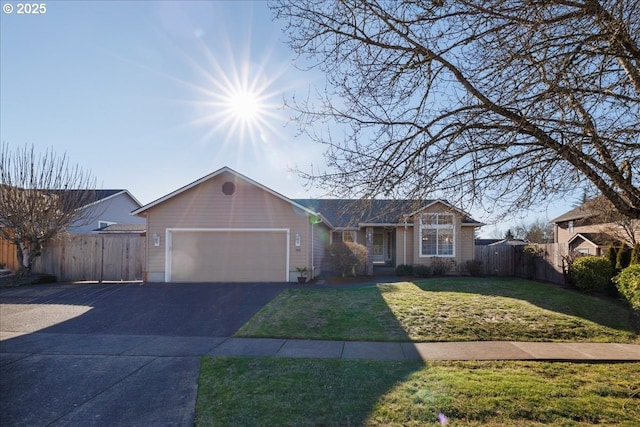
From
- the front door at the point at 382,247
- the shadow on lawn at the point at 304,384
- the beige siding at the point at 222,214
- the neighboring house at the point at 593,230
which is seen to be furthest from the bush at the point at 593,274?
the front door at the point at 382,247

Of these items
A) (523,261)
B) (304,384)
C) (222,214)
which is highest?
(222,214)

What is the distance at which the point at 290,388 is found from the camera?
16.7 feet

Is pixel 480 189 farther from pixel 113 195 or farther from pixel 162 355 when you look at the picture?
pixel 113 195

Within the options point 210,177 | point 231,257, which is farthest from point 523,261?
point 210,177

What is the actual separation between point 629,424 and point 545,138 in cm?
336

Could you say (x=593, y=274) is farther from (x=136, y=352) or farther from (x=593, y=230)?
(x=136, y=352)

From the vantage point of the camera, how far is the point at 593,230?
76.2 ft

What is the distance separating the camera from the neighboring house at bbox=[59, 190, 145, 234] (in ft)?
73.7

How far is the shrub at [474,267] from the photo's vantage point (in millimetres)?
19172

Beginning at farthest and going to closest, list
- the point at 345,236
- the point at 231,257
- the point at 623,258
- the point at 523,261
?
the point at 345,236 → the point at 523,261 → the point at 231,257 → the point at 623,258

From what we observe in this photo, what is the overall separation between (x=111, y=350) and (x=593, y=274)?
14222 millimetres

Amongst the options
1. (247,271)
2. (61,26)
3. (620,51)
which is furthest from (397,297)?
(61,26)

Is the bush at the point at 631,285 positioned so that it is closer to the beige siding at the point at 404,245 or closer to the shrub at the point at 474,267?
the shrub at the point at 474,267

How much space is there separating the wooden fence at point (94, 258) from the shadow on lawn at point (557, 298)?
12.5 m
